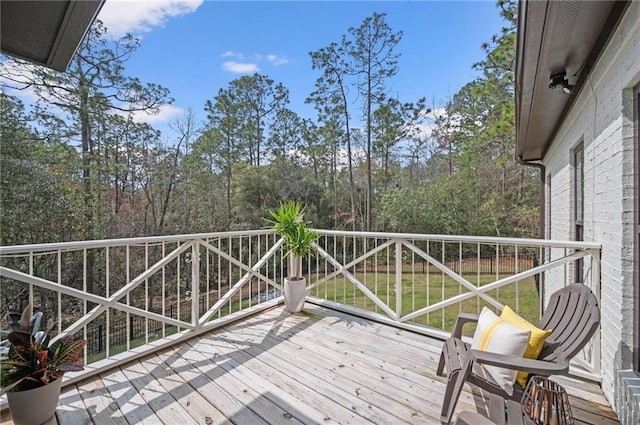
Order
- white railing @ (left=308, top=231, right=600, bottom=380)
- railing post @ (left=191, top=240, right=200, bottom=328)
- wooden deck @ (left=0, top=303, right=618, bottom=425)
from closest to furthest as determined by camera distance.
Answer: wooden deck @ (left=0, top=303, right=618, bottom=425) → white railing @ (left=308, top=231, right=600, bottom=380) → railing post @ (left=191, top=240, right=200, bottom=328)

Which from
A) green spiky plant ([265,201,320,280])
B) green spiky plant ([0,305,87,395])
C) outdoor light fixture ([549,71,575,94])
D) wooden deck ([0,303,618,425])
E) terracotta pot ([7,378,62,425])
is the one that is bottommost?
wooden deck ([0,303,618,425])

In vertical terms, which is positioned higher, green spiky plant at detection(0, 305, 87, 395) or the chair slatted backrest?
the chair slatted backrest

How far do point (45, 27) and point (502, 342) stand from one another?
3225 millimetres

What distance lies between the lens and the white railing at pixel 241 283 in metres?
2.60

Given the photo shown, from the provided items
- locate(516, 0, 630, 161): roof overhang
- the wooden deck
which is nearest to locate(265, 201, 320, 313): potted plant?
the wooden deck

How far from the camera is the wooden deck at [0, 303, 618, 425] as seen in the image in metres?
2.02

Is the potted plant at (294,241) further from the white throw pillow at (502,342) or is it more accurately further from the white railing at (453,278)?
the white throw pillow at (502,342)

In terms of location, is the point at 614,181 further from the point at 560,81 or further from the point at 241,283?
the point at 241,283

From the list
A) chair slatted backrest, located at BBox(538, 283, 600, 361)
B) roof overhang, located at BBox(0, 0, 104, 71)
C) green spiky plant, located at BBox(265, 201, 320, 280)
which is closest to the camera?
roof overhang, located at BBox(0, 0, 104, 71)

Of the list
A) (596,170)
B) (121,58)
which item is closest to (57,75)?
(121,58)

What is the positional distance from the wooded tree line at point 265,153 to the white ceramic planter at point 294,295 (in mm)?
6171

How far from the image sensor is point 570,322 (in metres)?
1.97

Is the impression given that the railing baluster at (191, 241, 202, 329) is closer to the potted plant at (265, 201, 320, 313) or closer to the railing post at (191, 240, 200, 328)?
the railing post at (191, 240, 200, 328)

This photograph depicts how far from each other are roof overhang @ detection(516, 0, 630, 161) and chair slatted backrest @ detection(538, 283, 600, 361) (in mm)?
1584
